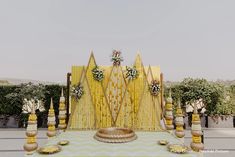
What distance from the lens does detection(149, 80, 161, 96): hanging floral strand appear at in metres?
10.9

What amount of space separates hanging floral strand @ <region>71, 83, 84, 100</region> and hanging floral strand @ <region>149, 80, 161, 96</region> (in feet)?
11.0

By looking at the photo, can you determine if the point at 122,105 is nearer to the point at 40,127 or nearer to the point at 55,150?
the point at 55,150

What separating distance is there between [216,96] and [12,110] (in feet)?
45.4

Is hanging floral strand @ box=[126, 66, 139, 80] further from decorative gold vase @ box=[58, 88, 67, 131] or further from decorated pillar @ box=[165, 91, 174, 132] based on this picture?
decorative gold vase @ box=[58, 88, 67, 131]

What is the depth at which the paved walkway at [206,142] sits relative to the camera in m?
9.64

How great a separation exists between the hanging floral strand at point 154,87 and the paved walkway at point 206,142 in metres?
2.99

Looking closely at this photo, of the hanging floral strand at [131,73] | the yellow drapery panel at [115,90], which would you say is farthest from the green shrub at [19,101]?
the hanging floral strand at [131,73]

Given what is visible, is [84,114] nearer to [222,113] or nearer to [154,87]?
[154,87]

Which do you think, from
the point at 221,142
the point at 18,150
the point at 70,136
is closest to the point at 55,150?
the point at 70,136

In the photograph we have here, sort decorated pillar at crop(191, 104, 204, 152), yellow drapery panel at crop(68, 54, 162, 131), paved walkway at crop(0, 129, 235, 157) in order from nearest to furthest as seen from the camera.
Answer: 1. decorated pillar at crop(191, 104, 204, 152)
2. paved walkway at crop(0, 129, 235, 157)
3. yellow drapery panel at crop(68, 54, 162, 131)

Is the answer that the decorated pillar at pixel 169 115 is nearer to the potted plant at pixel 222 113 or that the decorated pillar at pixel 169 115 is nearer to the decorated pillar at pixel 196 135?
the decorated pillar at pixel 196 135

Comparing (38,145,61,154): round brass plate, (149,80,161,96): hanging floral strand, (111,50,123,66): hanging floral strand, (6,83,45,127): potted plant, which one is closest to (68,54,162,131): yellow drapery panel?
(149,80,161,96): hanging floral strand

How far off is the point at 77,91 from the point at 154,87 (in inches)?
147

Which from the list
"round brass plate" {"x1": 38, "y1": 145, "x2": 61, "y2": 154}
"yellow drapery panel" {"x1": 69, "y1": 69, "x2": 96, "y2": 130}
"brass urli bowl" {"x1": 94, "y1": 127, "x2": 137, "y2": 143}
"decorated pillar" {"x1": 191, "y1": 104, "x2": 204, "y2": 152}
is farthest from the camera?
"yellow drapery panel" {"x1": 69, "y1": 69, "x2": 96, "y2": 130}
